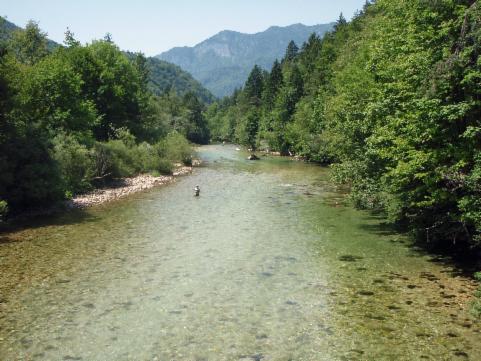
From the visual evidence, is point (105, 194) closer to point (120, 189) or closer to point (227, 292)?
point (120, 189)

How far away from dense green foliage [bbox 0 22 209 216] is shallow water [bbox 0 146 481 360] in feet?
11.9

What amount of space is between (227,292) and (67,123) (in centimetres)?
3095

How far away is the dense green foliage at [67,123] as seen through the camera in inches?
1084

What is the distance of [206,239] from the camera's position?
2456 cm

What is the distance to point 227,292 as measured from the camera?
16.9m

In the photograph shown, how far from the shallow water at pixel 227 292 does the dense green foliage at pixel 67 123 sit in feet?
11.9

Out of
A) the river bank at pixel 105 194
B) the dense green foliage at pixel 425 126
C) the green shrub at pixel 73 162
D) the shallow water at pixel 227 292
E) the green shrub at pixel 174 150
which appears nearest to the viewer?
the shallow water at pixel 227 292

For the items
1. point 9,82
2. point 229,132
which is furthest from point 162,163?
point 229,132

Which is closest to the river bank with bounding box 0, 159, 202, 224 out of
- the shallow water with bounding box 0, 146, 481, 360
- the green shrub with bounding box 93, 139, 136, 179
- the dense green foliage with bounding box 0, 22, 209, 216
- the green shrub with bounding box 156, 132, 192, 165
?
the dense green foliage with bounding box 0, 22, 209, 216

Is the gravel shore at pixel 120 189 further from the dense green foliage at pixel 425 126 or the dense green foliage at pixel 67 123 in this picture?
the dense green foliage at pixel 425 126

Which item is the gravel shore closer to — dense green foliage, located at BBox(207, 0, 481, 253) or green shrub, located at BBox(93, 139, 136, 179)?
green shrub, located at BBox(93, 139, 136, 179)

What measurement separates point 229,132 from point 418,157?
439 feet

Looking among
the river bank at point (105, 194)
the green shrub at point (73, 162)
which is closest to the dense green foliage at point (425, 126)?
the river bank at point (105, 194)

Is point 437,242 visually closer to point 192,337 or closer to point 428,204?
point 428,204
